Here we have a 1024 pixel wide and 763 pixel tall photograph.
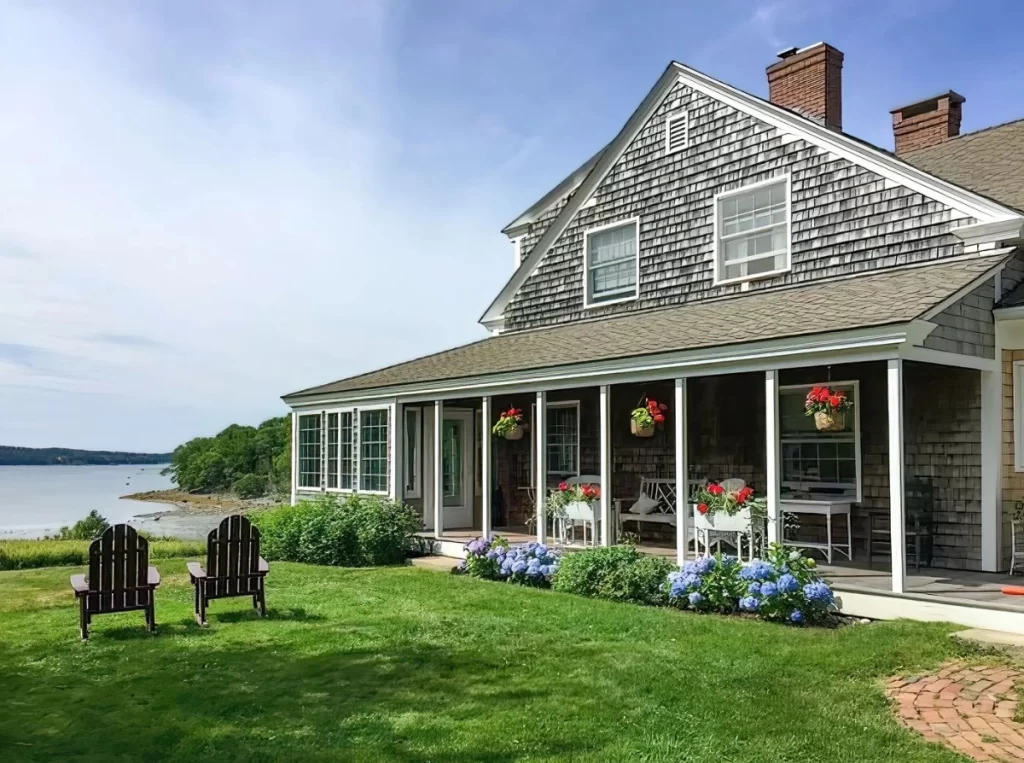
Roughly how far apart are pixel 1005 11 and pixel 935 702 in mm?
10879

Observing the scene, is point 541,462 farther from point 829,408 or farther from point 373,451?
point 373,451

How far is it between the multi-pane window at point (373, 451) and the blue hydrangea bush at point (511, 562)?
3737 mm

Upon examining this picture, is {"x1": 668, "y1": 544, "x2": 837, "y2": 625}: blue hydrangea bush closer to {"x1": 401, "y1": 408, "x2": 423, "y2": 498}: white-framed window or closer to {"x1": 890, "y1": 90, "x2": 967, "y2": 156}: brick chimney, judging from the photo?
{"x1": 401, "y1": 408, "x2": 423, "y2": 498}: white-framed window

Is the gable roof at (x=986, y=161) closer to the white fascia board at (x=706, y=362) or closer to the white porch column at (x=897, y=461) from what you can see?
the white fascia board at (x=706, y=362)

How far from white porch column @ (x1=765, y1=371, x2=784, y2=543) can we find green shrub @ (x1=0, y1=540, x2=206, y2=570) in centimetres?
1142

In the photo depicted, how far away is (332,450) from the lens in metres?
16.6

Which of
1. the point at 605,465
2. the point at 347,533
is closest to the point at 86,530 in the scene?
the point at 347,533

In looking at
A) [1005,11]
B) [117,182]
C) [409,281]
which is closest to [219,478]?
[409,281]

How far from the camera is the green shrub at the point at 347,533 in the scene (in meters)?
13.2

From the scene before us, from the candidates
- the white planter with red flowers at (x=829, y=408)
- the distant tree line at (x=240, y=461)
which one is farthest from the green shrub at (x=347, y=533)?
the distant tree line at (x=240, y=461)

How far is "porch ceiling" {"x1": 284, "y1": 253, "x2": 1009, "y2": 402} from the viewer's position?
8.20 metres

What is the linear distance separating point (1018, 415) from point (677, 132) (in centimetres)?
667

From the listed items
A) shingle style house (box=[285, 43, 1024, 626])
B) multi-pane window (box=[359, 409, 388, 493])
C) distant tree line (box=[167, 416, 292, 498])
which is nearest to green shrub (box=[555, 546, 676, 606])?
shingle style house (box=[285, 43, 1024, 626])

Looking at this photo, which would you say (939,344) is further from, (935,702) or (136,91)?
(136,91)
